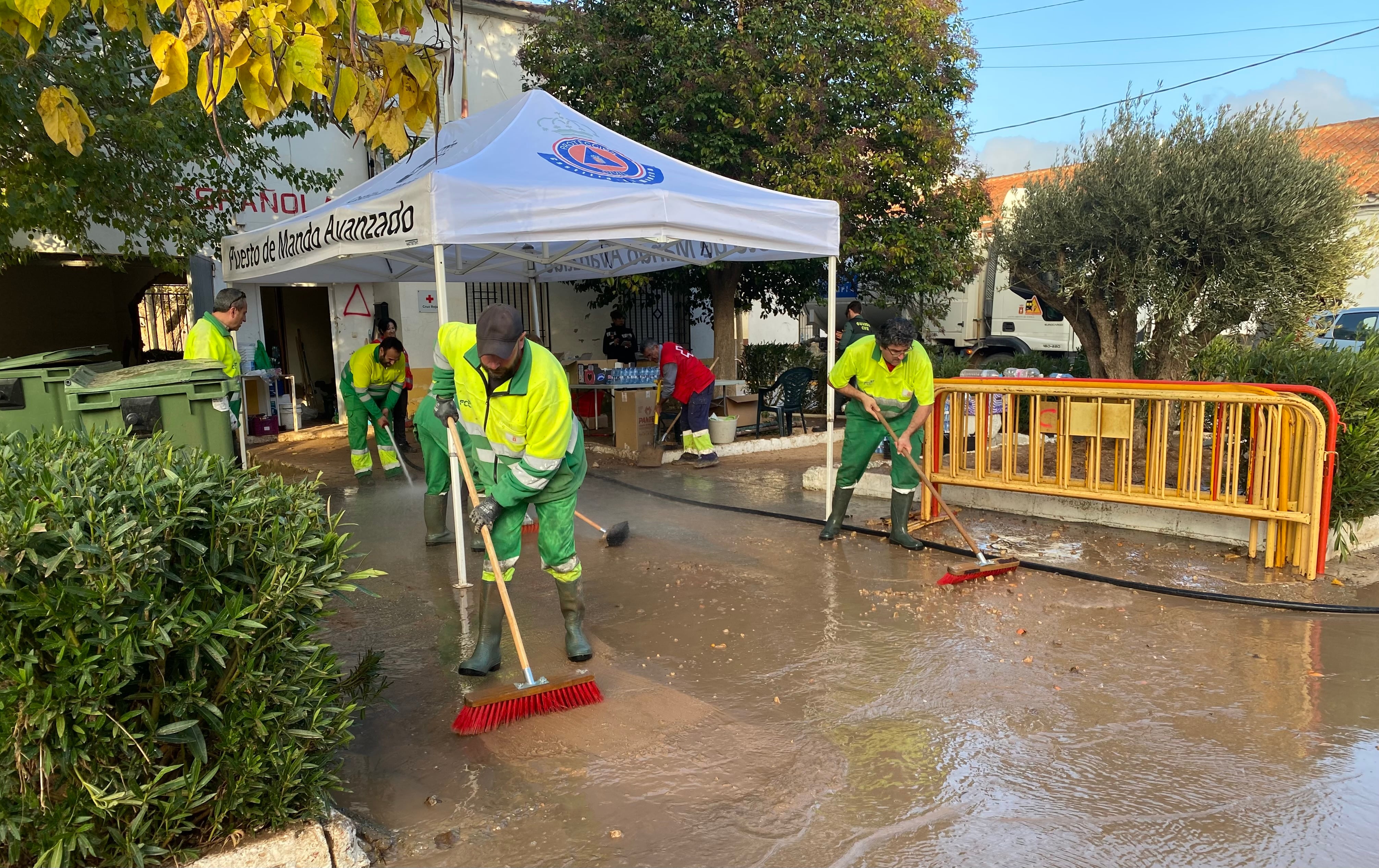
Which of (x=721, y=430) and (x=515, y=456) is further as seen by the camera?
(x=721, y=430)

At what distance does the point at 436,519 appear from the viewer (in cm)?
635

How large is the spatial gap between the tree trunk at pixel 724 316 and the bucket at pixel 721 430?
2.48 metres

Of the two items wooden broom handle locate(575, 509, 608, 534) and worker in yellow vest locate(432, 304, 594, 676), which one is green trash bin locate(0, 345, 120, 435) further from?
wooden broom handle locate(575, 509, 608, 534)

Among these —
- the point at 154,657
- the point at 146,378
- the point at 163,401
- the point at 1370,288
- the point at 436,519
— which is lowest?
the point at 436,519

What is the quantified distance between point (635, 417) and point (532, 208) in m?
4.69

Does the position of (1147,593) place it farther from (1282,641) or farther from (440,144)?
(440,144)

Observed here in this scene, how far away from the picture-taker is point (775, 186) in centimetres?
1098

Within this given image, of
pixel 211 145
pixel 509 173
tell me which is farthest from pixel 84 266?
pixel 509 173

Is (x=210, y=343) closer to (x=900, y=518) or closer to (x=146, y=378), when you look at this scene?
(x=146, y=378)

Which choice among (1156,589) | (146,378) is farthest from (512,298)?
(1156,589)

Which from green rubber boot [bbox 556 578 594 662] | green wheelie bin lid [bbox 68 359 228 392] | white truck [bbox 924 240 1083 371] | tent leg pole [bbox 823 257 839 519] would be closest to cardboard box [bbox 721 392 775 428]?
tent leg pole [bbox 823 257 839 519]

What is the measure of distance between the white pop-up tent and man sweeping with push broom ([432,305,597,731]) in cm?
115

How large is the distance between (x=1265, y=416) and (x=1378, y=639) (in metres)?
1.44

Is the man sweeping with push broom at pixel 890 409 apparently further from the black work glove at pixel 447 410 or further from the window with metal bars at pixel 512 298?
the window with metal bars at pixel 512 298
